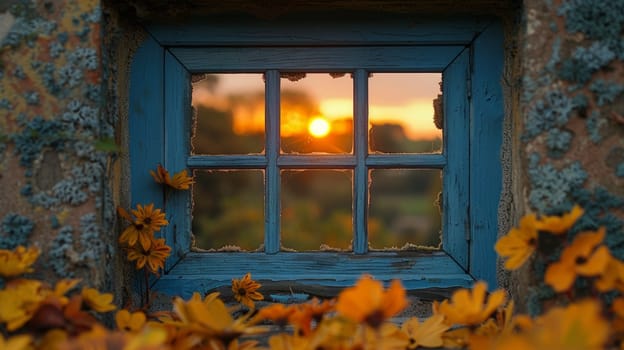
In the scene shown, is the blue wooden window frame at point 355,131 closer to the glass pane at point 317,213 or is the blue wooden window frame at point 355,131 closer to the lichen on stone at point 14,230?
the lichen on stone at point 14,230

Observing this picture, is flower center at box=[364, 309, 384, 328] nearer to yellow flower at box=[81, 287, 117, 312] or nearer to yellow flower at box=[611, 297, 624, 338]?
yellow flower at box=[611, 297, 624, 338]

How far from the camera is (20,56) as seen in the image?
50.0 inches

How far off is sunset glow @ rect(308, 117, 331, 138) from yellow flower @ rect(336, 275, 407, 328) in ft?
2.93

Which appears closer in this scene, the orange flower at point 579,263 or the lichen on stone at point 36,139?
the orange flower at point 579,263

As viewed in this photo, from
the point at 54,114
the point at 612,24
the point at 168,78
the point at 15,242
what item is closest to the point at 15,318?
the point at 15,242

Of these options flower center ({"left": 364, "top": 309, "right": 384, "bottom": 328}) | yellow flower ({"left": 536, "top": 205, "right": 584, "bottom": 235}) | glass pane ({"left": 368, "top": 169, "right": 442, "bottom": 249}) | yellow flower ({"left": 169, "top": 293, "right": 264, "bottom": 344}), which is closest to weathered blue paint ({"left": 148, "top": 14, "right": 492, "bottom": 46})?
yellow flower ({"left": 536, "top": 205, "right": 584, "bottom": 235})

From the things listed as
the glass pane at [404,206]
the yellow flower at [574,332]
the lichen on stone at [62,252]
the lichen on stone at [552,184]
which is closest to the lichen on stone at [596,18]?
the lichen on stone at [552,184]

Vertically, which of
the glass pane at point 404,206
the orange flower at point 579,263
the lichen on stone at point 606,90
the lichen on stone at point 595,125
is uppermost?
the lichen on stone at point 606,90

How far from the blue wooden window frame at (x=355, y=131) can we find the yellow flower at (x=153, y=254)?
100 millimetres

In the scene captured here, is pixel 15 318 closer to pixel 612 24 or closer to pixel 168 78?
pixel 168 78

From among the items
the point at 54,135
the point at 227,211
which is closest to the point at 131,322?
A: the point at 54,135

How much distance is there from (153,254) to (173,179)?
186 mm

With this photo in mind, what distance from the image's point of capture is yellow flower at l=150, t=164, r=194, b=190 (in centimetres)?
148

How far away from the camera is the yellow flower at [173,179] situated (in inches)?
58.2
